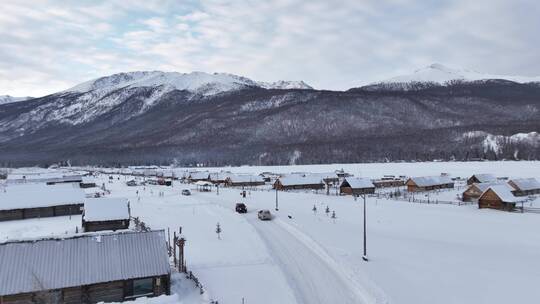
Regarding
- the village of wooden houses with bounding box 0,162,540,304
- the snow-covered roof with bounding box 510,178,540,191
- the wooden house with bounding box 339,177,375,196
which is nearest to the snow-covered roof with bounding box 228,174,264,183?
the wooden house with bounding box 339,177,375,196

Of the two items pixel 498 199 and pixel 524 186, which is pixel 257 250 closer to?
pixel 498 199

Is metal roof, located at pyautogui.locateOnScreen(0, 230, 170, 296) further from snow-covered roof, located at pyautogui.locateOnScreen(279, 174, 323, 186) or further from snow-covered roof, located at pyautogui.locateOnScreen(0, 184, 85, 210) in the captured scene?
snow-covered roof, located at pyautogui.locateOnScreen(279, 174, 323, 186)

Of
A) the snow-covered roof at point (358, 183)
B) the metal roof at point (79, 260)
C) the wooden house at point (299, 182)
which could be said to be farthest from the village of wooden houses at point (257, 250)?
the wooden house at point (299, 182)

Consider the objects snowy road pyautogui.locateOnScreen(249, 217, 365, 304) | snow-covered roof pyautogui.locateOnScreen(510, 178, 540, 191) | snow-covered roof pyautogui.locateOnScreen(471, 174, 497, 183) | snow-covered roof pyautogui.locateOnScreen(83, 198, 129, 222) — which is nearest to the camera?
snowy road pyautogui.locateOnScreen(249, 217, 365, 304)

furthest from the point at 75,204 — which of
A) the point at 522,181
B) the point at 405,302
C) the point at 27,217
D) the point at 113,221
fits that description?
the point at 522,181

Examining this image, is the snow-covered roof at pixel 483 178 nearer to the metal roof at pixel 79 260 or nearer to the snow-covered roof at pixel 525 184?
the snow-covered roof at pixel 525 184

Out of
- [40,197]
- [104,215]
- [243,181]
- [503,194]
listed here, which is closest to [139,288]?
[104,215]
